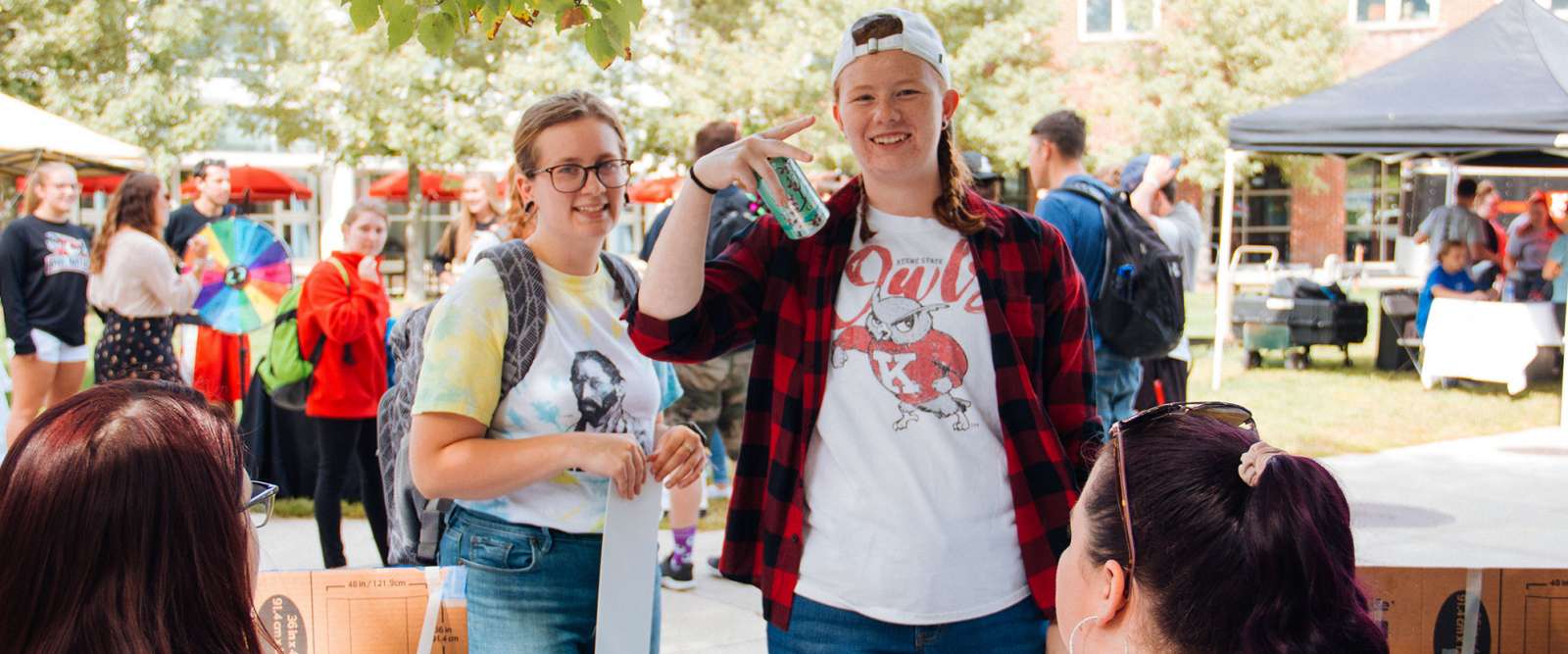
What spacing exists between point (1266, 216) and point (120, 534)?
34.2 metres

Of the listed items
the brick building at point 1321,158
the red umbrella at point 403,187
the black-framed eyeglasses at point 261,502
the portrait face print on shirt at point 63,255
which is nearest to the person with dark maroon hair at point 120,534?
the black-framed eyeglasses at point 261,502

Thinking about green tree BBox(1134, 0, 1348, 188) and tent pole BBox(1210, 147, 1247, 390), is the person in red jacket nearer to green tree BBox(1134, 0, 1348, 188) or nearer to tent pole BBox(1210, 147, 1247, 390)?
tent pole BBox(1210, 147, 1247, 390)

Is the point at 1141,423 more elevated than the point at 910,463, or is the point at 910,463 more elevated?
the point at 1141,423

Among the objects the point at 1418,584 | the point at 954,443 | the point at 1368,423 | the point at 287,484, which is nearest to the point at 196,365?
the point at 287,484

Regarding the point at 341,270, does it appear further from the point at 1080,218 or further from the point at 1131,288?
the point at 1131,288

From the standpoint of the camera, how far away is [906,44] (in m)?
2.38

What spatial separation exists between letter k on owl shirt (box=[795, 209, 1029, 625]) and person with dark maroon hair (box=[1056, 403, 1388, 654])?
574 mm

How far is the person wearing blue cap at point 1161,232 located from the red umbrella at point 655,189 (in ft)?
56.3

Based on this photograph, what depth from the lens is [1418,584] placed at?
2379 mm

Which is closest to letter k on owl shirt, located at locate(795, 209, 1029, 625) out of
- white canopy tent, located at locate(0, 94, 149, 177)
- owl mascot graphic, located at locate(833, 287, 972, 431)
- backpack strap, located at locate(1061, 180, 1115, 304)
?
owl mascot graphic, located at locate(833, 287, 972, 431)

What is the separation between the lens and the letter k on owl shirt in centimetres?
229

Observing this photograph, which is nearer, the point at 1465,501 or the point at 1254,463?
the point at 1254,463

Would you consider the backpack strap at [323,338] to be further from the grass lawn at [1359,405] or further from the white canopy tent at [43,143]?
the grass lawn at [1359,405]

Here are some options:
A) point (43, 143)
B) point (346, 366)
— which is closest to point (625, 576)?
point (346, 366)
